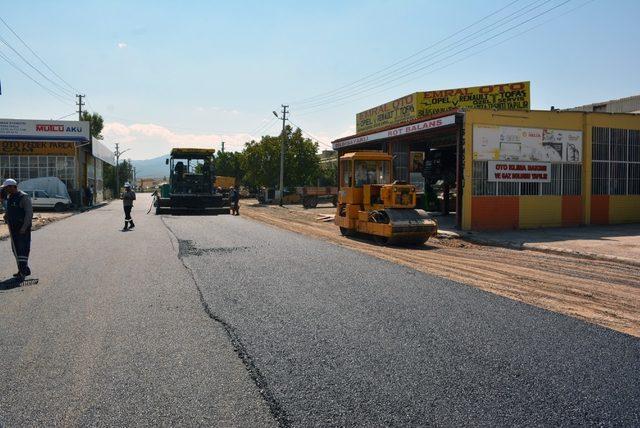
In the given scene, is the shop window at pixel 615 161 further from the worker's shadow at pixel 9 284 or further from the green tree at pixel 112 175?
the green tree at pixel 112 175

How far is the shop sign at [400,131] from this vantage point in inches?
751

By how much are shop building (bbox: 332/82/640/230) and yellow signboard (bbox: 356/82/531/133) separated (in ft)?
24.1

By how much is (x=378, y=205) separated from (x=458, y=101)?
17.4 metres

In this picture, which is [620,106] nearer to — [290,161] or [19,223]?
[290,161]

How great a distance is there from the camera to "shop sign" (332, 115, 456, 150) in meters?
19.1

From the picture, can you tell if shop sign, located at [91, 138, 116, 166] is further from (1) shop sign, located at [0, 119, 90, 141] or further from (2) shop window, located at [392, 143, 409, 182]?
(2) shop window, located at [392, 143, 409, 182]

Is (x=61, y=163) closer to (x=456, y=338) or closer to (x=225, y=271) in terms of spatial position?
(x=225, y=271)

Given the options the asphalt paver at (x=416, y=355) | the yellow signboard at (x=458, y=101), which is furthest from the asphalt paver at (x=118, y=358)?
the yellow signboard at (x=458, y=101)

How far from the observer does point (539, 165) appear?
64.7 feet

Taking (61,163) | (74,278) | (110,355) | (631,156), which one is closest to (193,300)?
(110,355)

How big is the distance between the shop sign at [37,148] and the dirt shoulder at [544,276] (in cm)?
3077

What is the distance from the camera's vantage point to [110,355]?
496cm

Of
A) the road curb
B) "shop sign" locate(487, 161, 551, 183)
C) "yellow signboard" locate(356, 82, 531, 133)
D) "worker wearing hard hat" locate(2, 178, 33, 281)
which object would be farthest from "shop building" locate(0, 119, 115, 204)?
"worker wearing hard hat" locate(2, 178, 33, 281)

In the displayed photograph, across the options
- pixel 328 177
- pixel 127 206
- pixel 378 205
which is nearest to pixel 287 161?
pixel 328 177
